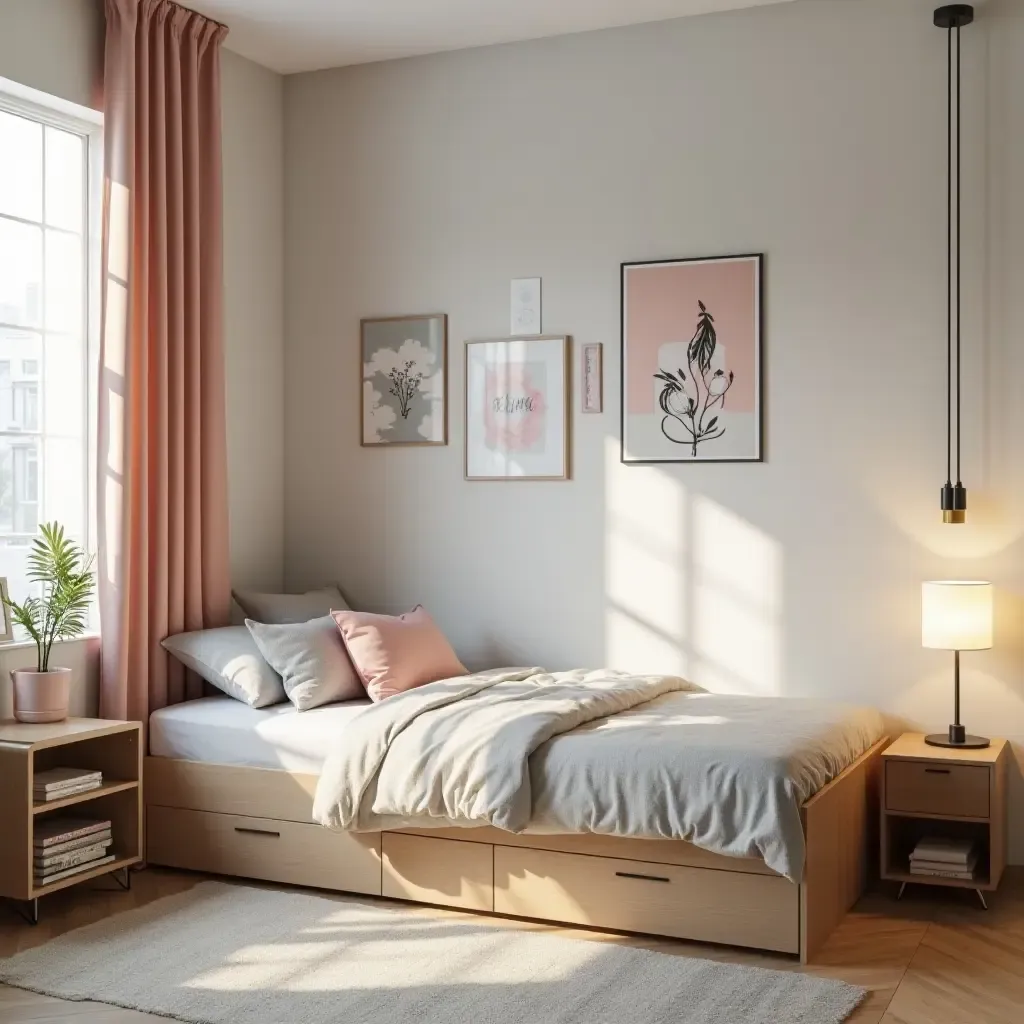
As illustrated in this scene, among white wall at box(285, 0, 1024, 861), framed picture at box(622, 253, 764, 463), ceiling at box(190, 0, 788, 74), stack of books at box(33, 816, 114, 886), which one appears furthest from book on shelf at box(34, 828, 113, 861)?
ceiling at box(190, 0, 788, 74)

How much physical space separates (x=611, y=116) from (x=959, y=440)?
5.52 feet

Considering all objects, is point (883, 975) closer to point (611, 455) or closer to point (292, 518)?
point (611, 455)

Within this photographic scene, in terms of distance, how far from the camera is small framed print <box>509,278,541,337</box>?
4.61 metres

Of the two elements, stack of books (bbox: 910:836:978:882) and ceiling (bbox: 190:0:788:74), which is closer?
stack of books (bbox: 910:836:978:882)

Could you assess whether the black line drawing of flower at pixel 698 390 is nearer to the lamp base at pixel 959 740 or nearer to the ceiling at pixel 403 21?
the ceiling at pixel 403 21

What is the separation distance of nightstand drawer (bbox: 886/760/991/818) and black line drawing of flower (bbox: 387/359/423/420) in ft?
7.34

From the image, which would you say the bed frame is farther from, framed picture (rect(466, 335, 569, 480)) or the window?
framed picture (rect(466, 335, 569, 480))

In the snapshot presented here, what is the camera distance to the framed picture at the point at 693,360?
4285 mm

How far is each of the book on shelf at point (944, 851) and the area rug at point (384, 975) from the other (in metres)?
0.80

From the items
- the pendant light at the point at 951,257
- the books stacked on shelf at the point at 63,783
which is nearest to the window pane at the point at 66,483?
the books stacked on shelf at the point at 63,783

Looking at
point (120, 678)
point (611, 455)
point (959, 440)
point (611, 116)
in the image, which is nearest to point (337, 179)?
point (611, 116)

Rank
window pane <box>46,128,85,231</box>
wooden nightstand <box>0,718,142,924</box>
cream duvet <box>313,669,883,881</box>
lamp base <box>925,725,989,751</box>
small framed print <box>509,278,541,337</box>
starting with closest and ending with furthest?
cream duvet <box>313,669,883,881</box> → wooden nightstand <box>0,718,142,924</box> → lamp base <box>925,725,989,751</box> → window pane <box>46,128,85,231</box> → small framed print <box>509,278,541,337</box>

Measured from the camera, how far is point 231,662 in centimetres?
409

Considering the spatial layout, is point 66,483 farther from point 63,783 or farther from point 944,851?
point 944,851
